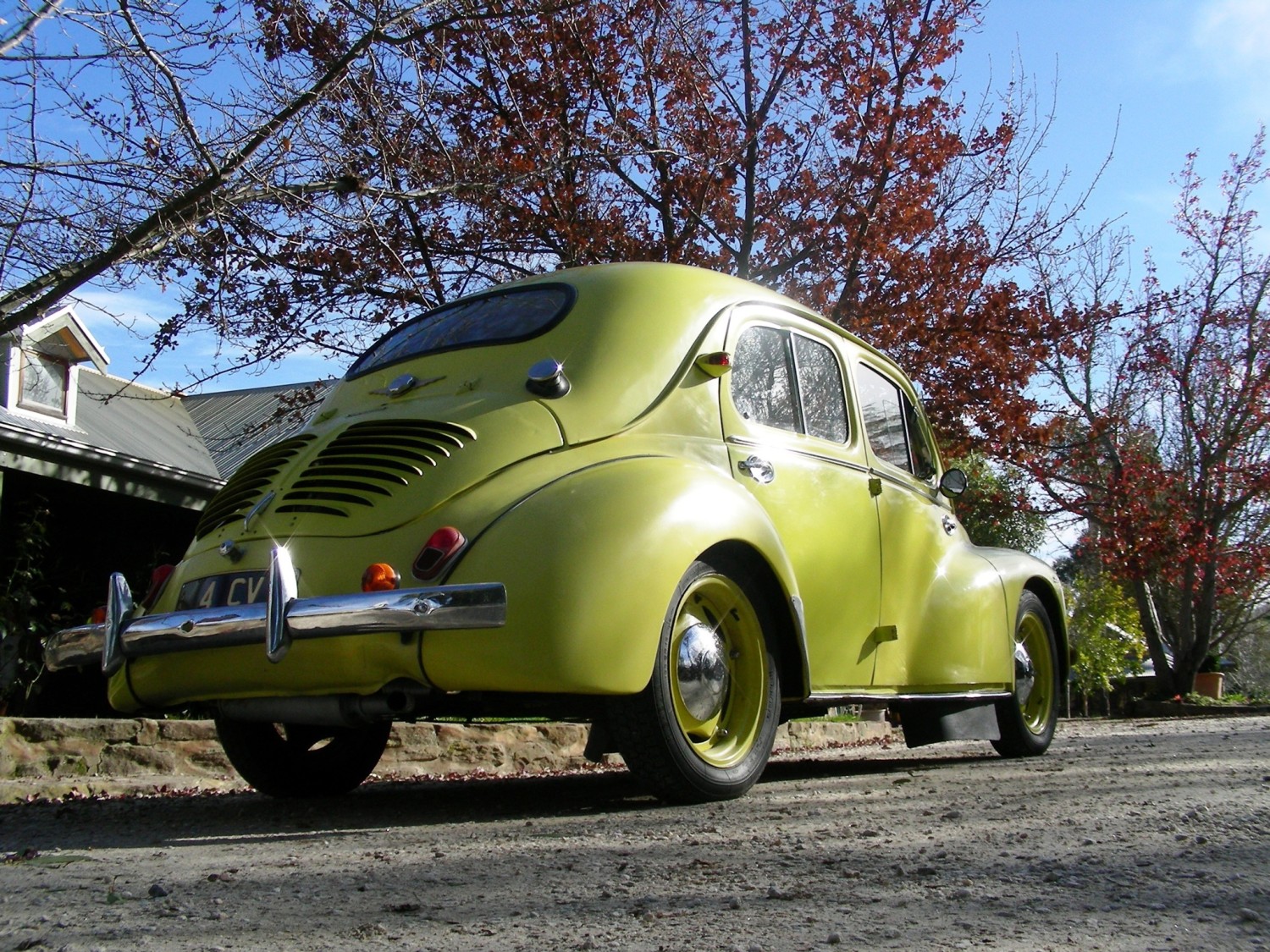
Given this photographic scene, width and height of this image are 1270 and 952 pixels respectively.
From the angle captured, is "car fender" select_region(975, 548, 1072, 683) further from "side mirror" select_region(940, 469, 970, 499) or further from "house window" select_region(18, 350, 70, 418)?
"house window" select_region(18, 350, 70, 418)

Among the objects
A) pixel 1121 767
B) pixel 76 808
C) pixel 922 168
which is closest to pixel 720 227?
pixel 922 168

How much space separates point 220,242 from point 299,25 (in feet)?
7.13

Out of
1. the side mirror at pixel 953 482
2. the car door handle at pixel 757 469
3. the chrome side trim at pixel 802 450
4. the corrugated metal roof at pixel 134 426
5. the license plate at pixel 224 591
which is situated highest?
the corrugated metal roof at pixel 134 426

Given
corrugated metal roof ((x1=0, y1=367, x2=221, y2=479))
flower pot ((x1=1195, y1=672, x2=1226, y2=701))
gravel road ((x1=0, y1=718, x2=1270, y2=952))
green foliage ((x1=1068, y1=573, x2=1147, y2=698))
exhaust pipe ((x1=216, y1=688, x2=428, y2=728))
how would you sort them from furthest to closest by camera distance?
1. green foliage ((x1=1068, y1=573, x2=1147, y2=698))
2. flower pot ((x1=1195, y1=672, x2=1226, y2=701))
3. corrugated metal roof ((x1=0, y1=367, x2=221, y2=479))
4. exhaust pipe ((x1=216, y1=688, x2=428, y2=728))
5. gravel road ((x1=0, y1=718, x2=1270, y2=952))

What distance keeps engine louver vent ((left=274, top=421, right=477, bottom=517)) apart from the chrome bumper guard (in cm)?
31

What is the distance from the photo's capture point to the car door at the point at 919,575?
5.37 m

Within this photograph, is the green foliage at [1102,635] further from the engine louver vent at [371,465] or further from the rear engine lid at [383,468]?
the engine louver vent at [371,465]

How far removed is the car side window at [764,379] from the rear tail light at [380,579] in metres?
1.68

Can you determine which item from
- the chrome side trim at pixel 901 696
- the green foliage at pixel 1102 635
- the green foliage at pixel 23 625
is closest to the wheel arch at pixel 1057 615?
the chrome side trim at pixel 901 696

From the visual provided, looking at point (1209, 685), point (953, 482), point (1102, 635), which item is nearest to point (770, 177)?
point (953, 482)

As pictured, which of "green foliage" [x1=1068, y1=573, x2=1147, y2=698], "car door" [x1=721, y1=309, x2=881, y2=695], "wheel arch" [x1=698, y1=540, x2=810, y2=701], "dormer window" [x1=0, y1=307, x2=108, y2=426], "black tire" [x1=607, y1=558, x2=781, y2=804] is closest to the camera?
"black tire" [x1=607, y1=558, x2=781, y2=804]

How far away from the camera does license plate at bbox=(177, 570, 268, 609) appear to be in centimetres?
381

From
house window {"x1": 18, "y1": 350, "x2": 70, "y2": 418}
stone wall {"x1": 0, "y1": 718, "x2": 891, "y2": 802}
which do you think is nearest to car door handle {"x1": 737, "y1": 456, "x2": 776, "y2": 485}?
stone wall {"x1": 0, "y1": 718, "x2": 891, "y2": 802}

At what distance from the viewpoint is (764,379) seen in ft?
16.2
